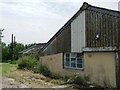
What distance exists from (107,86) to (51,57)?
27.7ft

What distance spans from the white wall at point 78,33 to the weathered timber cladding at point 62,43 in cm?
57

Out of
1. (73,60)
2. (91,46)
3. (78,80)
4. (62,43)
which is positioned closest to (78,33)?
(91,46)

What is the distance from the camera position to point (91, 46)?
54.6 feet

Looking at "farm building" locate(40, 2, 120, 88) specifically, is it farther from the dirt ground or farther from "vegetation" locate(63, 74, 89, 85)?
the dirt ground

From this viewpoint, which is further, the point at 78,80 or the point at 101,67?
the point at 78,80

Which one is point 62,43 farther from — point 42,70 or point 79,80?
point 79,80

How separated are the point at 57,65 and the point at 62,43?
2.12 metres

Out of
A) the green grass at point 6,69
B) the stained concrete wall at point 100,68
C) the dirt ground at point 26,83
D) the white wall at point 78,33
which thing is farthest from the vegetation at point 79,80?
the green grass at point 6,69

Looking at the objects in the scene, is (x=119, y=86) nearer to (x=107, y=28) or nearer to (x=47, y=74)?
(x=107, y=28)

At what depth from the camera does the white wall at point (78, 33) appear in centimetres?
1769

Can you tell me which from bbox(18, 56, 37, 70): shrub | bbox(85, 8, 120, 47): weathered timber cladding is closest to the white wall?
bbox(85, 8, 120, 47): weathered timber cladding

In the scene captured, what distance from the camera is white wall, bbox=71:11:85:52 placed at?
17688mm

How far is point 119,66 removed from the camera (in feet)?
48.1

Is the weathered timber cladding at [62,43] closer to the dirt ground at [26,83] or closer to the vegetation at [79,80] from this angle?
the vegetation at [79,80]
